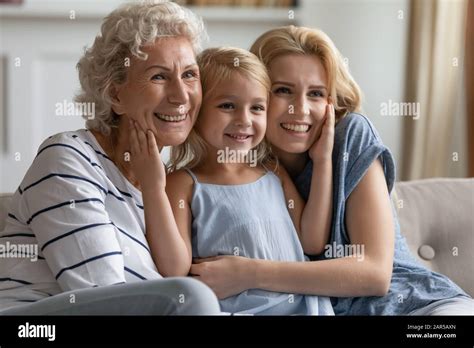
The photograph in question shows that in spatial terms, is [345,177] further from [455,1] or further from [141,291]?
[455,1]

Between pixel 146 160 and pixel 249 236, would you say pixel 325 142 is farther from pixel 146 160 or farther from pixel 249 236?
pixel 146 160

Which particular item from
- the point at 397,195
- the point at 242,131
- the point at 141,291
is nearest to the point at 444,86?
the point at 397,195

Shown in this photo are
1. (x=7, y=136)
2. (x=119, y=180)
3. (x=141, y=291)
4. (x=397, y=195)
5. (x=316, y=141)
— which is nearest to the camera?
(x=141, y=291)

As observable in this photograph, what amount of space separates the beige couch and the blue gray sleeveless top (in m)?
0.39

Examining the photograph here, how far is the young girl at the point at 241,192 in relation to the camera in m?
1.44

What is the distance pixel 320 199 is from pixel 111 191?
367 millimetres

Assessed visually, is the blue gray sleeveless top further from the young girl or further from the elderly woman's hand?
the elderly woman's hand

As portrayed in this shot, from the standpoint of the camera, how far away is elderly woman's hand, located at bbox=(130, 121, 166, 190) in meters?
1.37

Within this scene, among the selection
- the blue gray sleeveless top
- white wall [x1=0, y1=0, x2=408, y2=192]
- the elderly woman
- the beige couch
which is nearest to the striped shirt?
the elderly woman

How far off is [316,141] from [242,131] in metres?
0.14

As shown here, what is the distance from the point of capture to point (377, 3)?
331 cm

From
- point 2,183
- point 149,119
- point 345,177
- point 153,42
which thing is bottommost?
point 2,183

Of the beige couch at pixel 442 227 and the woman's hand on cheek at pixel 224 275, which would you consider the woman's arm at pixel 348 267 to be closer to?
the woman's hand on cheek at pixel 224 275

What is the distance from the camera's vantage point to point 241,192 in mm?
1495
